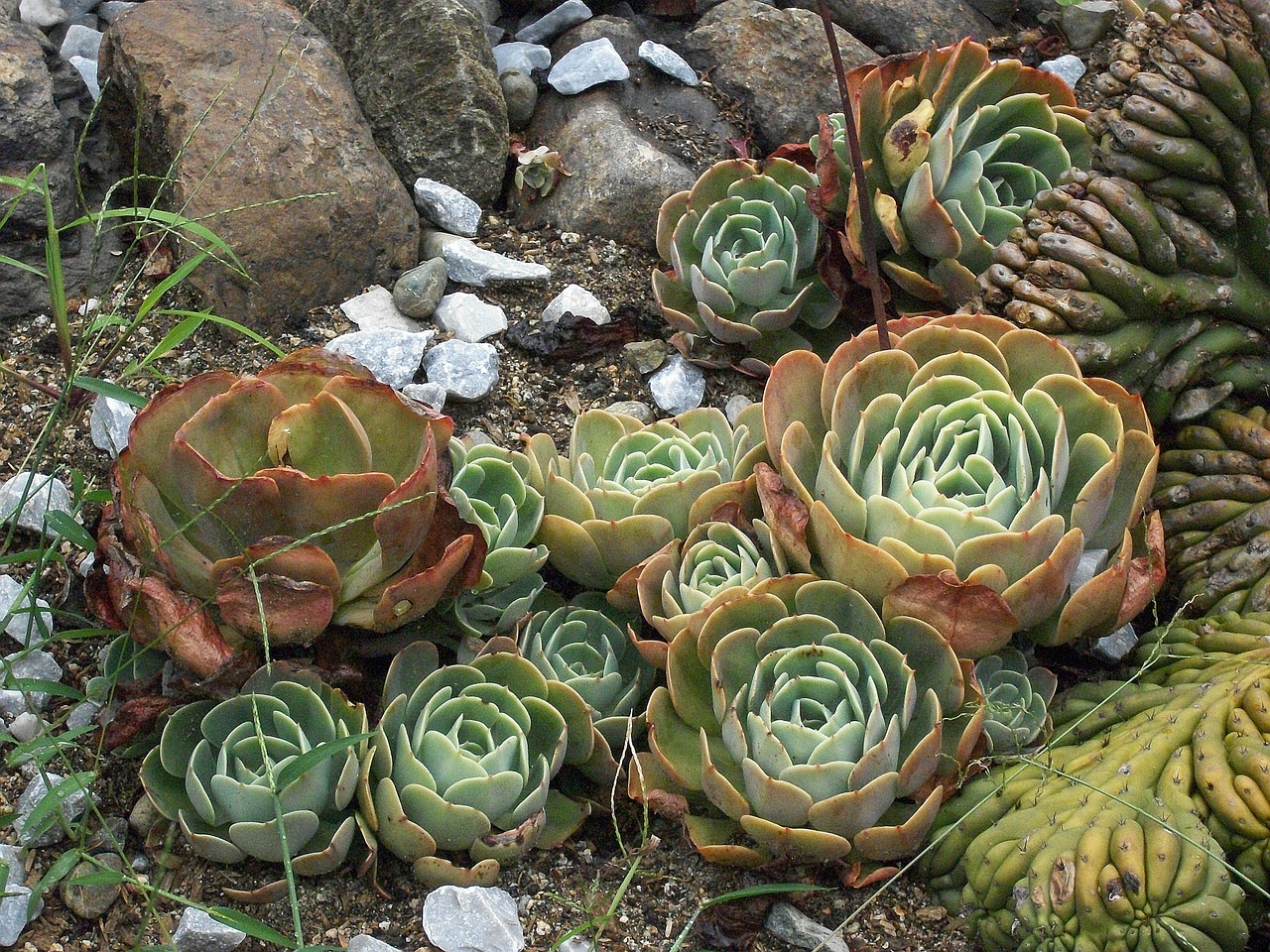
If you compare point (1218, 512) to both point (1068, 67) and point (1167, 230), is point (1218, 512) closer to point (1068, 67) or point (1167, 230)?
point (1167, 230)

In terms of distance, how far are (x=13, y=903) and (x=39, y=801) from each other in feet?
0.51

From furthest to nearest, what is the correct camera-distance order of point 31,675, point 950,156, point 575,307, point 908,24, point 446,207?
point 908,24 → point 446,207 → point 575,307 → point 950,156 → point 31,675

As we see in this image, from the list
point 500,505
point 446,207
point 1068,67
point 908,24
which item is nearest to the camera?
point 500,505

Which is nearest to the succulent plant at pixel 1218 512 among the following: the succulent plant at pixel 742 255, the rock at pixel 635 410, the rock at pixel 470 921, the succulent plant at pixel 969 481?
the succulent plant at pixel 969 481

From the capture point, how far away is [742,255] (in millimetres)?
2707

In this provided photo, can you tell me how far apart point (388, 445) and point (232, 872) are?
714mm

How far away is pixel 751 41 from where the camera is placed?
338 centimetres

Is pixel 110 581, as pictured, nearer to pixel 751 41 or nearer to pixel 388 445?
pixel 388 445

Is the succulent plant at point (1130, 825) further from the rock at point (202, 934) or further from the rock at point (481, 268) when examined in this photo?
the rock at point (481, 268)

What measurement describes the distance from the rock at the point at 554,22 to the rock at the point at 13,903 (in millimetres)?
2518

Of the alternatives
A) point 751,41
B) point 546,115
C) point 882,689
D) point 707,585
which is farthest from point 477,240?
point 882,689

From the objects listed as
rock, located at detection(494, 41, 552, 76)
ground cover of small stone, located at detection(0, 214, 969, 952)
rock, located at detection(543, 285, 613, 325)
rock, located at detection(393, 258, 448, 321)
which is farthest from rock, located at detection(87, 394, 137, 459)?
rock, located at detection(494, 41, 552, 76)

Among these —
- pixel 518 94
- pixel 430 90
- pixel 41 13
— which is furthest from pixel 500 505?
pixel 41 13

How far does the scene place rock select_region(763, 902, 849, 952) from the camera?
1.85 metres
